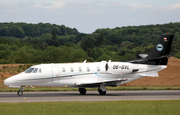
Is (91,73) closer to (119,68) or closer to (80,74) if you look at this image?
(80,74)

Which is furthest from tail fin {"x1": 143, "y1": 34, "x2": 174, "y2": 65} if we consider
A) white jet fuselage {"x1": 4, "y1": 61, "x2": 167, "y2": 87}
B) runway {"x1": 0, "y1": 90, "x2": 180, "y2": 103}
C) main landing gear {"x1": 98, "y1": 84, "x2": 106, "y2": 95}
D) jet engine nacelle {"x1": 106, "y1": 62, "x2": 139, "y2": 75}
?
main landing gear {"x1": 98, "y1": 84, "x2": 106, "y2": 95}

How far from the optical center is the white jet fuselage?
29062 millimetres

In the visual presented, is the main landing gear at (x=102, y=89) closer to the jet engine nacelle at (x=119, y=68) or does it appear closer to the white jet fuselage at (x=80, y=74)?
the white jet fuselage at (x=80, y=74)

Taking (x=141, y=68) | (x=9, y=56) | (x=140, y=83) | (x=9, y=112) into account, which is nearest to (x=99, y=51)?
(x=9, y=56)

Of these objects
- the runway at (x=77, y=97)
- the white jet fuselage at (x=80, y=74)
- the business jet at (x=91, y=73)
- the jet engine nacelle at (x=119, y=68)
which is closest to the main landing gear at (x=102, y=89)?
the business jet at (x=91, y=73)

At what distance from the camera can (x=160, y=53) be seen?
33.2 meters

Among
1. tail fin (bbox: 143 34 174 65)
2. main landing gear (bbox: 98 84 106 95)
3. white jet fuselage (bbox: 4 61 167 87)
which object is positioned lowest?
main landing gear (bbox: 98 84 106 95)

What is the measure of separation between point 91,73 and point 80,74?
3.80 feet

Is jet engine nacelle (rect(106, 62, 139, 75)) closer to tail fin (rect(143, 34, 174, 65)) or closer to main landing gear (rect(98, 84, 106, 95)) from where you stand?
main landing gear (rect(98, 84, 106, 95))

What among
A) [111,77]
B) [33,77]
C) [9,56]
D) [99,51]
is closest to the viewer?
[33,77]

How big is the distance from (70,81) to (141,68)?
25.5 ft

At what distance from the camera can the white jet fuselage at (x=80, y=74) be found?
2906 cm

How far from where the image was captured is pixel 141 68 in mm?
32344

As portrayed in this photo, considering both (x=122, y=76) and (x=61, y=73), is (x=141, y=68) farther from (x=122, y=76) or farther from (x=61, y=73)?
(x=61, y=73)
